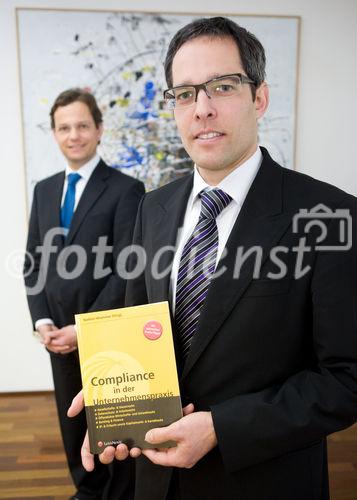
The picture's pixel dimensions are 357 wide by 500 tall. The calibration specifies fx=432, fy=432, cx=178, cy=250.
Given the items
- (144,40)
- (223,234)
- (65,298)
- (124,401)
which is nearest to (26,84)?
(144,40)

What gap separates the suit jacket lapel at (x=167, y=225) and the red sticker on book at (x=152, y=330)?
0.17 meters

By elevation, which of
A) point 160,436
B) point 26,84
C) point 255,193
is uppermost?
point 26,84

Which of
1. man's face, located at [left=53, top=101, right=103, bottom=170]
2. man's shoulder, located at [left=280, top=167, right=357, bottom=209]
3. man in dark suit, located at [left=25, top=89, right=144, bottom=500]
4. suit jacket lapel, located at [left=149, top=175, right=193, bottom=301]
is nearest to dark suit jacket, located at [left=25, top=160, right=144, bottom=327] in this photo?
man in dark suit, located at [left=25, top=89, right=144, bottom=500]

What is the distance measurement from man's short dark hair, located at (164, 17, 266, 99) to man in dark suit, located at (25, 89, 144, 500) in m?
1.11

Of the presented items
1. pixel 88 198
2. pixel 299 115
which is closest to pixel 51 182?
pixel 88 198

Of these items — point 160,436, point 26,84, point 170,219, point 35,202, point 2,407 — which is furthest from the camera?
point 2,407

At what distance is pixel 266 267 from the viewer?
1016mm

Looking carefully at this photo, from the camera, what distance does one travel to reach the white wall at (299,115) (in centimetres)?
305

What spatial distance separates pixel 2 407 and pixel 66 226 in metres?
1.85

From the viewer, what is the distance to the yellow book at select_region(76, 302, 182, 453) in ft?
3.34

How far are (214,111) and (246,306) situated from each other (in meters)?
0.49

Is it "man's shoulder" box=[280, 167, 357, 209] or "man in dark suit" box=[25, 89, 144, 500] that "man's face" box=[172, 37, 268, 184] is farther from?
"man in dark suit" box=[25, 89, 144, 500]

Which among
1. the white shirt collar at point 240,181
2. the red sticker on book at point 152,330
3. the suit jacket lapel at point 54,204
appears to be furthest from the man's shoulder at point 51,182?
the red sticker on book at point 152,330

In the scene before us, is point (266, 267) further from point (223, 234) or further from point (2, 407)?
point (2, 407)
